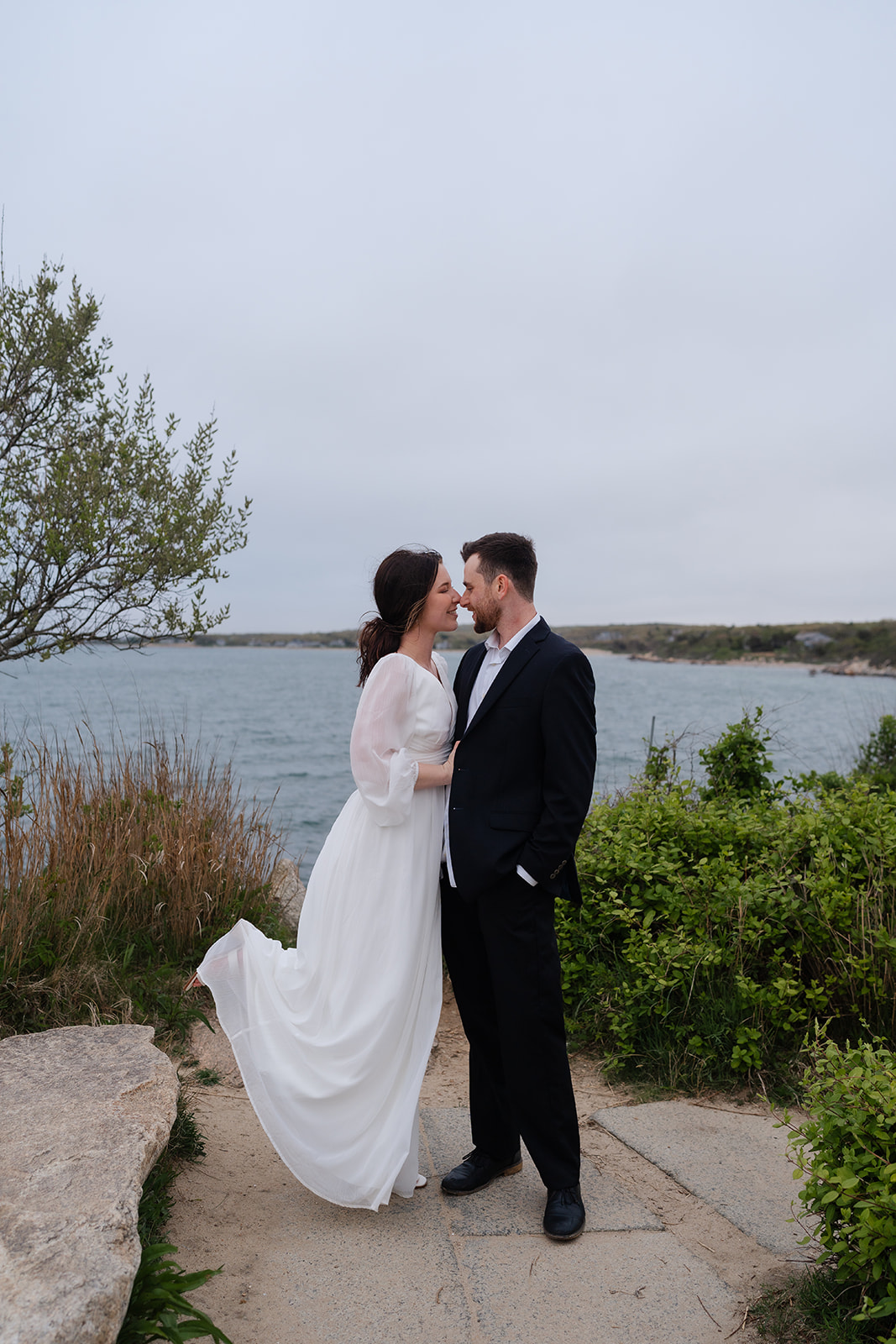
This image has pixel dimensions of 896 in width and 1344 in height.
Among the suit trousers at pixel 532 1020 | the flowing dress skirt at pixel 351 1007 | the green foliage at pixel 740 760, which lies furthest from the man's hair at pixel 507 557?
the green foliage at pixel 740 760

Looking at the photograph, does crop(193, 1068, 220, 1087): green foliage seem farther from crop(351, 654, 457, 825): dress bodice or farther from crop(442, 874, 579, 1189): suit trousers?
crop(351, 654, 457, 825): dress bodice

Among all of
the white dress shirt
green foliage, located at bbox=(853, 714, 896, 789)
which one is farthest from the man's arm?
green foliage, located at bbox=(853, 714, 896, 789)

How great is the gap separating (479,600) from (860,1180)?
205cm

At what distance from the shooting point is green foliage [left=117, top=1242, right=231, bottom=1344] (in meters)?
2.40

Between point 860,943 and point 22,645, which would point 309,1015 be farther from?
point 22,645

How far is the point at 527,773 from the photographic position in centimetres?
325

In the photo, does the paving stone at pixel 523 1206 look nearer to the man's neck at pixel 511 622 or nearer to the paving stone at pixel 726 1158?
the paving stone at pixel 726 1158

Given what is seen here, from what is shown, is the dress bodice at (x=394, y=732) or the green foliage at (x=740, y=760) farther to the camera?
the green foliage at (x=740, y=760)

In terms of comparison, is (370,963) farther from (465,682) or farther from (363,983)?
(465,682)

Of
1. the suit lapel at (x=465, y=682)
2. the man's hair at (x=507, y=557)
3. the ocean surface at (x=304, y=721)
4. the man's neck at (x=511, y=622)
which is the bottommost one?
the ocean surface at (x=304, y=721)

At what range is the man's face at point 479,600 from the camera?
338 centimetres

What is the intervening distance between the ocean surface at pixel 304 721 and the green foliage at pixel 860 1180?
3.74 metres

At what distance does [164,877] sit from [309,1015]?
2281 mm

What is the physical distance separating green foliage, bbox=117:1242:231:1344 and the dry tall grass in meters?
2.19
